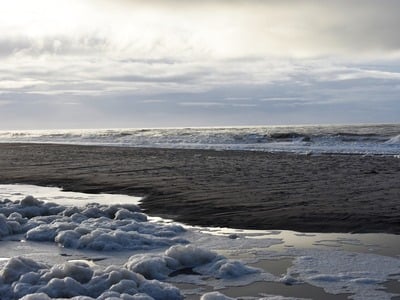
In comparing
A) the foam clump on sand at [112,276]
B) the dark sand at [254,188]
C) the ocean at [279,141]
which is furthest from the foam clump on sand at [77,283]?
the ocean at [279,141]

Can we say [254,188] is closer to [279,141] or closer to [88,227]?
[88,227]

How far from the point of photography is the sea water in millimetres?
7250

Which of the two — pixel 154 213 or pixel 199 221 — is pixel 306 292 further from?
pixel 154 213

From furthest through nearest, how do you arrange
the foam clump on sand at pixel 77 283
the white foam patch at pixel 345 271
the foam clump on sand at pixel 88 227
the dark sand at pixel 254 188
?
1. the dark sand at pixel 254 188
2. the foam clump on sand at pixel 88 227
3. the white foam patch at pixel 345 271
4. the foam clump on sand at pixel 77 283

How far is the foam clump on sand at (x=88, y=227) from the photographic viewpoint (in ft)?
32.8

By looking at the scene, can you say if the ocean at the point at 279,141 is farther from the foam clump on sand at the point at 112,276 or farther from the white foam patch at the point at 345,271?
the foam clump on sand at the point at 112,276

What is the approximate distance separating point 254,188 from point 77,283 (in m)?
10.9

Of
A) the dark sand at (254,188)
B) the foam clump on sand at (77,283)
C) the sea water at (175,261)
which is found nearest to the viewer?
the foam clump on sand at (77,283)

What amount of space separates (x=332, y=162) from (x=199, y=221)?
16.5 m

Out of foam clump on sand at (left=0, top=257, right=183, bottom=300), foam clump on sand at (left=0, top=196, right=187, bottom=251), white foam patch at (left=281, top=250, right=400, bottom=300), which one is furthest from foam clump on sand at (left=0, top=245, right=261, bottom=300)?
foam clump on sand at (left=0, top=196, right=187, bottom=251)

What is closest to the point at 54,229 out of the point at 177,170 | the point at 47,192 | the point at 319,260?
the point at 319,260

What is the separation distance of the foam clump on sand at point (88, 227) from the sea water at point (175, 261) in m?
0.02

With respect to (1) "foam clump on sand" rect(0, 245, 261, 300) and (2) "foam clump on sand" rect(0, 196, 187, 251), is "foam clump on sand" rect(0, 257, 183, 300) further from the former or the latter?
(2) "foam clump on sand" rect(0, 196, 187, 251)

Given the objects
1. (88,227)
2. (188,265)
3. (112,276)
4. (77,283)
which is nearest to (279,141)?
(88,227)
